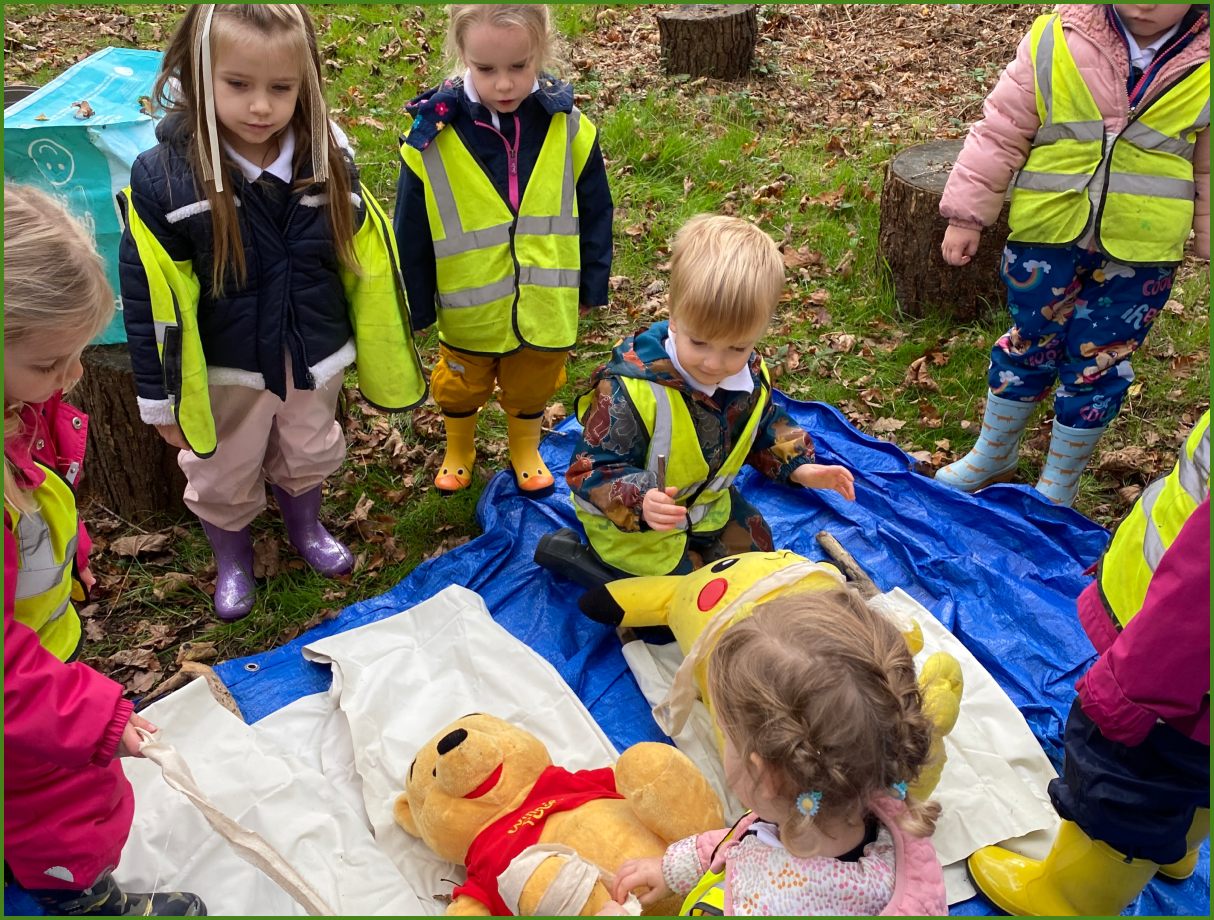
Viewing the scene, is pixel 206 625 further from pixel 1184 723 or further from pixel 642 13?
pixel 642 13

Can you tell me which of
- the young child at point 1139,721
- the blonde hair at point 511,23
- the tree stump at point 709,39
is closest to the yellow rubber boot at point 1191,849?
the young child at point 1139,721

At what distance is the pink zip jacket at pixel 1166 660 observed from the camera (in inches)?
66.9

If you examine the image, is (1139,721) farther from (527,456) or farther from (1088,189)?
(527,456)

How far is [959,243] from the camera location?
11.9 ft

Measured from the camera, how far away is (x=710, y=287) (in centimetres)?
271

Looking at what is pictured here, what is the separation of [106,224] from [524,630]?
1916 mm

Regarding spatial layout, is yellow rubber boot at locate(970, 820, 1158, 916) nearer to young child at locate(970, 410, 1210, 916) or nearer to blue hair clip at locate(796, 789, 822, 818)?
young child at locate(970, 410, 1210, 916)

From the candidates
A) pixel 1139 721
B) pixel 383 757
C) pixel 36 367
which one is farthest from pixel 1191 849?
pixel 36 367

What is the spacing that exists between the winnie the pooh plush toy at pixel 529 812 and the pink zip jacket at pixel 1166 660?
0.97 metres

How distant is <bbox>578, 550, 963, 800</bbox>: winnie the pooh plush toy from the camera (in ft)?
8.43

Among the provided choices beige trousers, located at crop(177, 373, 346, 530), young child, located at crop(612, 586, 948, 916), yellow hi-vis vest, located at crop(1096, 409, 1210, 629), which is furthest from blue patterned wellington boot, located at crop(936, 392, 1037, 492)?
beige trousers, located at crop(177, 373, 346, 530)

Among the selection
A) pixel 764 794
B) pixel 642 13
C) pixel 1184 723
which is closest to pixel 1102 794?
pixel 1184 723

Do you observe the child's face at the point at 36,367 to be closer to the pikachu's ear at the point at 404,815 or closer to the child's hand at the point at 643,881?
the pikachu's ear at the point at 404,815

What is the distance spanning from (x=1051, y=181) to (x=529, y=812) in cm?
263
